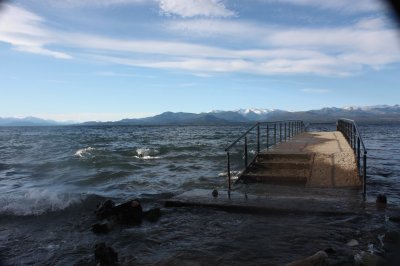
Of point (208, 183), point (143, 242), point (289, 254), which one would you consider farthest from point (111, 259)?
point (208, 183)

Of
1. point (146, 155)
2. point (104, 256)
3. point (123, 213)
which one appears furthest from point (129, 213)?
point (146, 155)

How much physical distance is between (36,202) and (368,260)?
26.9 ft

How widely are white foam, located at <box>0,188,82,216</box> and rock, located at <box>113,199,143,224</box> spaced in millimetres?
2418

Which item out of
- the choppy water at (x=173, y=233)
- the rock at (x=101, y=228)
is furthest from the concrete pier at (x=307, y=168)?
the rock at (x=101, y=228)

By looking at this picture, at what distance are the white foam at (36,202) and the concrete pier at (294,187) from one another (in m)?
3.12

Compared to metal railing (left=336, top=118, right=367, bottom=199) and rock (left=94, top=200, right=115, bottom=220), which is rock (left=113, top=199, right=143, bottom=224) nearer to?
rock (left=94, top=200, right=115, bottom=220)

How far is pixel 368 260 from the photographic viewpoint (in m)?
5.05

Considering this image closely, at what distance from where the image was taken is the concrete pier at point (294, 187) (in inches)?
304

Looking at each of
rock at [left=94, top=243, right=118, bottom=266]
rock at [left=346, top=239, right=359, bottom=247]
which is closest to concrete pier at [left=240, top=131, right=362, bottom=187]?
rock at [left=346, top=239, right=359, bottom=247]

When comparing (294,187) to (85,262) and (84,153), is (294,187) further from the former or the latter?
(84,153)

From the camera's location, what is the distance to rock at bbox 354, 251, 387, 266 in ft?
16.4

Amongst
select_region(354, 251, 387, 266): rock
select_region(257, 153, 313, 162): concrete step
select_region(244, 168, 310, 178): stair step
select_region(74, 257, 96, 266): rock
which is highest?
select_region(257, 153, 313, 162): concrete step

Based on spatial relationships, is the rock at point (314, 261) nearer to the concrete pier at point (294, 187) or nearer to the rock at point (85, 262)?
the concrete pier at point (294, 187)

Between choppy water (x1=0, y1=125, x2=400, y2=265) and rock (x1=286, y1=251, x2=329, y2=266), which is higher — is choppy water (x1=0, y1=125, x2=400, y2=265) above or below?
below
